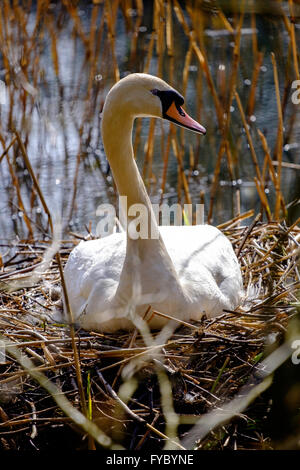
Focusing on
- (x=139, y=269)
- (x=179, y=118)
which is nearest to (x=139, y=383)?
(x=139, y=269)

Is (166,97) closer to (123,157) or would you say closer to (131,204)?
(123,157)

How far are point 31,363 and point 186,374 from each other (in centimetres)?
69

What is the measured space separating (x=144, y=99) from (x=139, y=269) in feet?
2.65

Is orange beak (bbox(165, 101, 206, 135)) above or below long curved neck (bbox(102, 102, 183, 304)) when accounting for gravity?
above

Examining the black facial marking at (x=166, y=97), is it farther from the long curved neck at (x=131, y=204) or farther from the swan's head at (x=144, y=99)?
the long curved neck at (x=131, y=204)

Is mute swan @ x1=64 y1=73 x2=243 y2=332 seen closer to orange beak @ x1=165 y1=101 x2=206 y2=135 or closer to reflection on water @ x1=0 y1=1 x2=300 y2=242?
orange beak @ x1=165 y1=101 x2=206 y2=135

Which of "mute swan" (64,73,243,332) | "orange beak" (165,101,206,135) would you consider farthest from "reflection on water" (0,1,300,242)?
"orange beak" (165,101,206,135)

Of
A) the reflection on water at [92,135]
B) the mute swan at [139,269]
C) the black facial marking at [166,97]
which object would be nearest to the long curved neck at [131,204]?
the mute swan at [139,269]

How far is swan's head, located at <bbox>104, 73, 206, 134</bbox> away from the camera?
10.2 feet

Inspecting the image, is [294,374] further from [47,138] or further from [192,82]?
[192,82]

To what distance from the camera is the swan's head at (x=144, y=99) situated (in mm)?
3100

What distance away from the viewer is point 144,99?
3117 mm

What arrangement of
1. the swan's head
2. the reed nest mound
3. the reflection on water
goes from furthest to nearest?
the reflection on water, the swan's head, the reed nest mound

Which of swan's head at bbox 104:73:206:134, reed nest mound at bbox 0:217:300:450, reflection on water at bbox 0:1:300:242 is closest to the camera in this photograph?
reed nest mound at bbox 0:217:300:450
